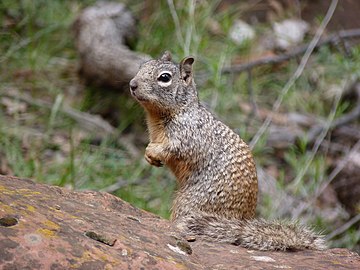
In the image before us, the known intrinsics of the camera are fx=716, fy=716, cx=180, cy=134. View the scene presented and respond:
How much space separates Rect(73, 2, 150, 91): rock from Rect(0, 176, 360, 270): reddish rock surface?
3719 millimetres

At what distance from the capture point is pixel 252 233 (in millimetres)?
3492

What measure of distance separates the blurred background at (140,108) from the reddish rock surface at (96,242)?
7.58 ft

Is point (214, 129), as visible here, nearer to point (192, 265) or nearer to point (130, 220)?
point (130, 220)

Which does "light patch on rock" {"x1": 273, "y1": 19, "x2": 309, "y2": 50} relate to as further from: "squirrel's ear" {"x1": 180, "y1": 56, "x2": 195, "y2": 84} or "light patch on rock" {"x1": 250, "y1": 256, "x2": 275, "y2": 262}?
"light patch on rock" {"x1": 250, "y1": 256, "x2": 275, "y2": 262}

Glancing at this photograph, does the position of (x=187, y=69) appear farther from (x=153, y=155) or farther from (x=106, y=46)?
(x=106, y=46)

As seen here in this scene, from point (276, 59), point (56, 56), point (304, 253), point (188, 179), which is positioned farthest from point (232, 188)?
point (56, 56)

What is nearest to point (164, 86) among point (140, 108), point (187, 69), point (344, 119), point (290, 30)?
point (187, 69)

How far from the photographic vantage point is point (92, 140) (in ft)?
23.0

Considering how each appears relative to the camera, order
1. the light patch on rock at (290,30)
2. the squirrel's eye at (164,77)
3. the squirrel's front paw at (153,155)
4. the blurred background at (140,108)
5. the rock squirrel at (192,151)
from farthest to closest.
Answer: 1. the light patch on rock at (290,30)
2. the blurred background at (140,108)
3. the squirrel's eye at (164,77)
4. the squirrel's front paw at (153,155)
5. the rock squirrel at (192,151)

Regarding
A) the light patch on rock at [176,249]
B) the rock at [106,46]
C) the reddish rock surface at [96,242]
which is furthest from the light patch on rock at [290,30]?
the light patch on rock at [176,249]

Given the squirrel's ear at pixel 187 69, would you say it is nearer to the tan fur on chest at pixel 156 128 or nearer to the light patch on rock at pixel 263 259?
the tan fur on chest at pixel 156 128

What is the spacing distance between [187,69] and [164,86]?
0.23 metres

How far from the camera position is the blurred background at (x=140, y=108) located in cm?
617

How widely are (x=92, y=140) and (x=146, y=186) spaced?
36.6 inches
